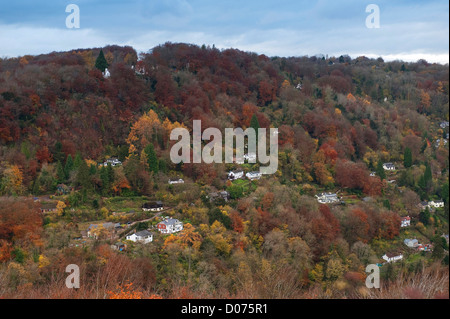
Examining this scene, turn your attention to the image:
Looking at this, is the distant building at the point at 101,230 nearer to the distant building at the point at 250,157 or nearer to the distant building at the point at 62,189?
the distant building at the point at 62,189

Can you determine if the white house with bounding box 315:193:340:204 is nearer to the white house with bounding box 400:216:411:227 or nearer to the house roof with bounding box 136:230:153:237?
the white house with bounding box 400:216:411:227

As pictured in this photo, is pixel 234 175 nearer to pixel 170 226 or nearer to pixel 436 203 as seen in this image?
pixel 170 226

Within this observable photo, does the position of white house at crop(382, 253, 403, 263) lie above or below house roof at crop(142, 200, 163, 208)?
below

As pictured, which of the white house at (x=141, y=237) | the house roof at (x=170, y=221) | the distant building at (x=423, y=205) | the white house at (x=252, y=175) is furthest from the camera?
the distant building at (x=423, y=205)

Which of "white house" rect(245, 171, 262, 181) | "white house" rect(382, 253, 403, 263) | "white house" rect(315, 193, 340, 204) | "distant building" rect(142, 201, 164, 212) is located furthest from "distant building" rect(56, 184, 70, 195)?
"white house" rect(382, 253, 403, 263)

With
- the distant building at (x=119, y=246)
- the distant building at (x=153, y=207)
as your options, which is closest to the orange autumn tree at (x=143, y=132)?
the distant building at (x=153, y=207)

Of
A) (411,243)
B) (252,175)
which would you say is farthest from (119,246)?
(411,243)

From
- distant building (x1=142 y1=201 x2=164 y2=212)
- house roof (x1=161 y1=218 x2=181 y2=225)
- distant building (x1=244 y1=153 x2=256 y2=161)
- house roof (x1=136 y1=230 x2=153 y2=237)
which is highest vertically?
distant building (x1=244 y1=153 x2=256 y2=161)
